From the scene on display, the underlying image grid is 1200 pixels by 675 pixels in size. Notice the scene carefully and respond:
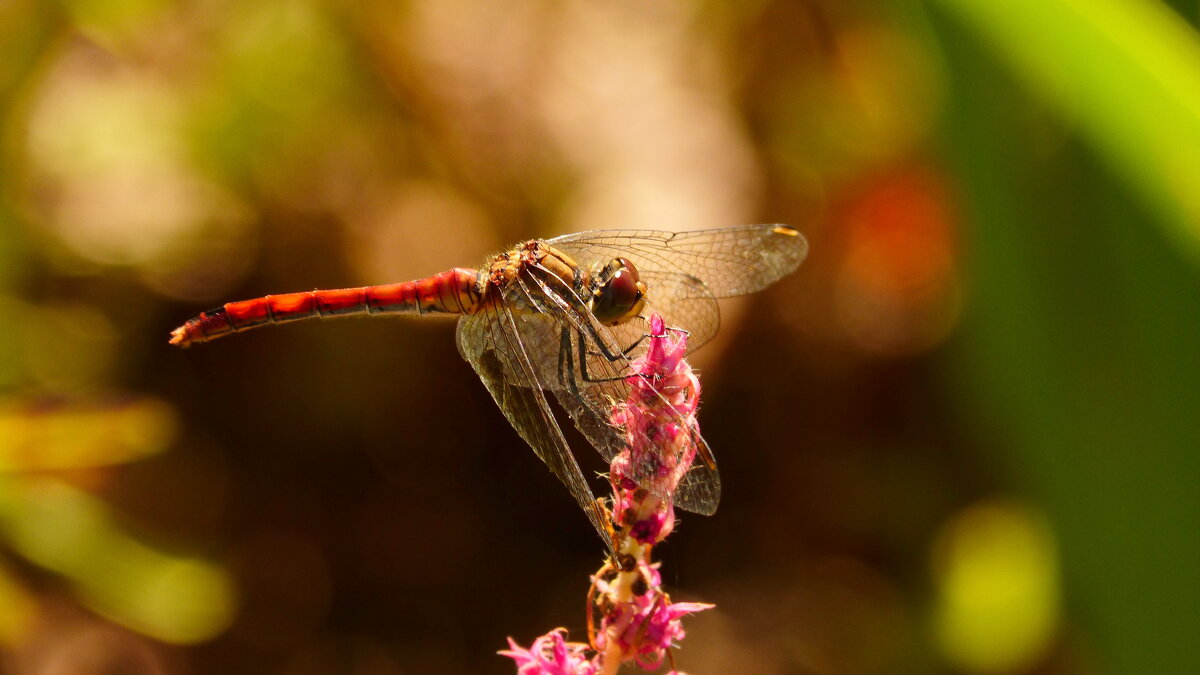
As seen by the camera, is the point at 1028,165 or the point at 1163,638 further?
the point at 1028,165

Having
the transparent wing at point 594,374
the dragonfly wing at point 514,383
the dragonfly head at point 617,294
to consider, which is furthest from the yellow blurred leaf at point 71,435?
the dragonfly head at point 617,294

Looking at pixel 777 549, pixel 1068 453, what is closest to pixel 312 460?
pixel 777 549

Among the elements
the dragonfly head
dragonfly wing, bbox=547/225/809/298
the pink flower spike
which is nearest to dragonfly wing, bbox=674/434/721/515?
the pink flower spike

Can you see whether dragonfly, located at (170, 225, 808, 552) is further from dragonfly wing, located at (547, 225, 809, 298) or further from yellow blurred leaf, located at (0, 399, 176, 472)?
yellow blurred leaf, located at (0, 399, 176, 472)

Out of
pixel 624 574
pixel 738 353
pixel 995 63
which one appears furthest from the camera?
pixel 738 353

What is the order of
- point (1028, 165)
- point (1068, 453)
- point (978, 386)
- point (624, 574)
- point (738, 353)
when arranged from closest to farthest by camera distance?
point (624, 574)
point (1068, 453)
point (1028, 165)
point (978, 386)
point (738, 353)

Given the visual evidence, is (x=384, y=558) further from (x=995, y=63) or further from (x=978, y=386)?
(x=995, y=63)

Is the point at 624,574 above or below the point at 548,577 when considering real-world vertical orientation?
below
